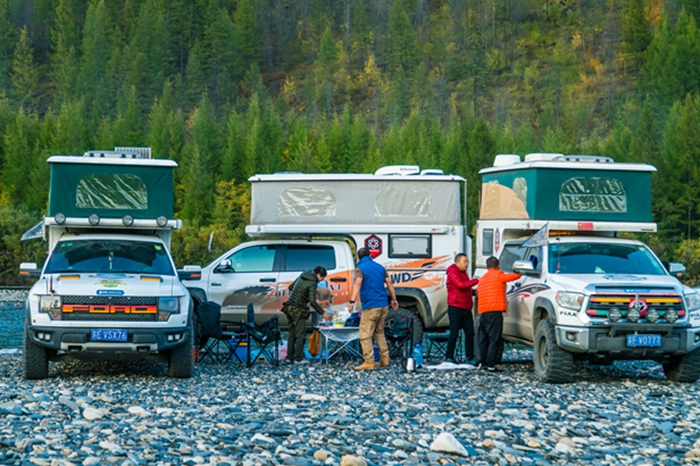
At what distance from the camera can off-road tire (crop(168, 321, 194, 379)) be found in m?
12.9

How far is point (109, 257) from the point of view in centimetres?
1370

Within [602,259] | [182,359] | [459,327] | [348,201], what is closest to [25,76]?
[348,201]

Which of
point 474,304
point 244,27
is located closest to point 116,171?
point 474,304

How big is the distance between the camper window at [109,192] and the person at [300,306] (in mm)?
2607

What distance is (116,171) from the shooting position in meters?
14.7

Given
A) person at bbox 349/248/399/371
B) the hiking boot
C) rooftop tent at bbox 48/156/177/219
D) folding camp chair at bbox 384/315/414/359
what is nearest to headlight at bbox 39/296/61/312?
rooftop tent at bbox 48/156/177/219

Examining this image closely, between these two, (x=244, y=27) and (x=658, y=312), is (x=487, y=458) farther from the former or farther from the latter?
(x=244, y=27)

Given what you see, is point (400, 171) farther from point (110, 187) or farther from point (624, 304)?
point (624, 304)

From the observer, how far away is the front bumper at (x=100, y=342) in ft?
40.1

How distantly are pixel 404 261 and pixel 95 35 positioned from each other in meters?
108

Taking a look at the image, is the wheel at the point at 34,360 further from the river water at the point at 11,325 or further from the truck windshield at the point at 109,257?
the river water at the point at 11,325

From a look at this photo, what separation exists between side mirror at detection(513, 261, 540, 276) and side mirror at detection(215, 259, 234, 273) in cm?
496

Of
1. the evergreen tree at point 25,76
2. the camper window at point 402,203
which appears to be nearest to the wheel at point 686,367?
the camper window at point 402,203

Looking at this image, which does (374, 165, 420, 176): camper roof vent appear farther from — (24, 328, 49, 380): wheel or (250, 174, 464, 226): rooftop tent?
(24, 328, 49, 380): wheel
